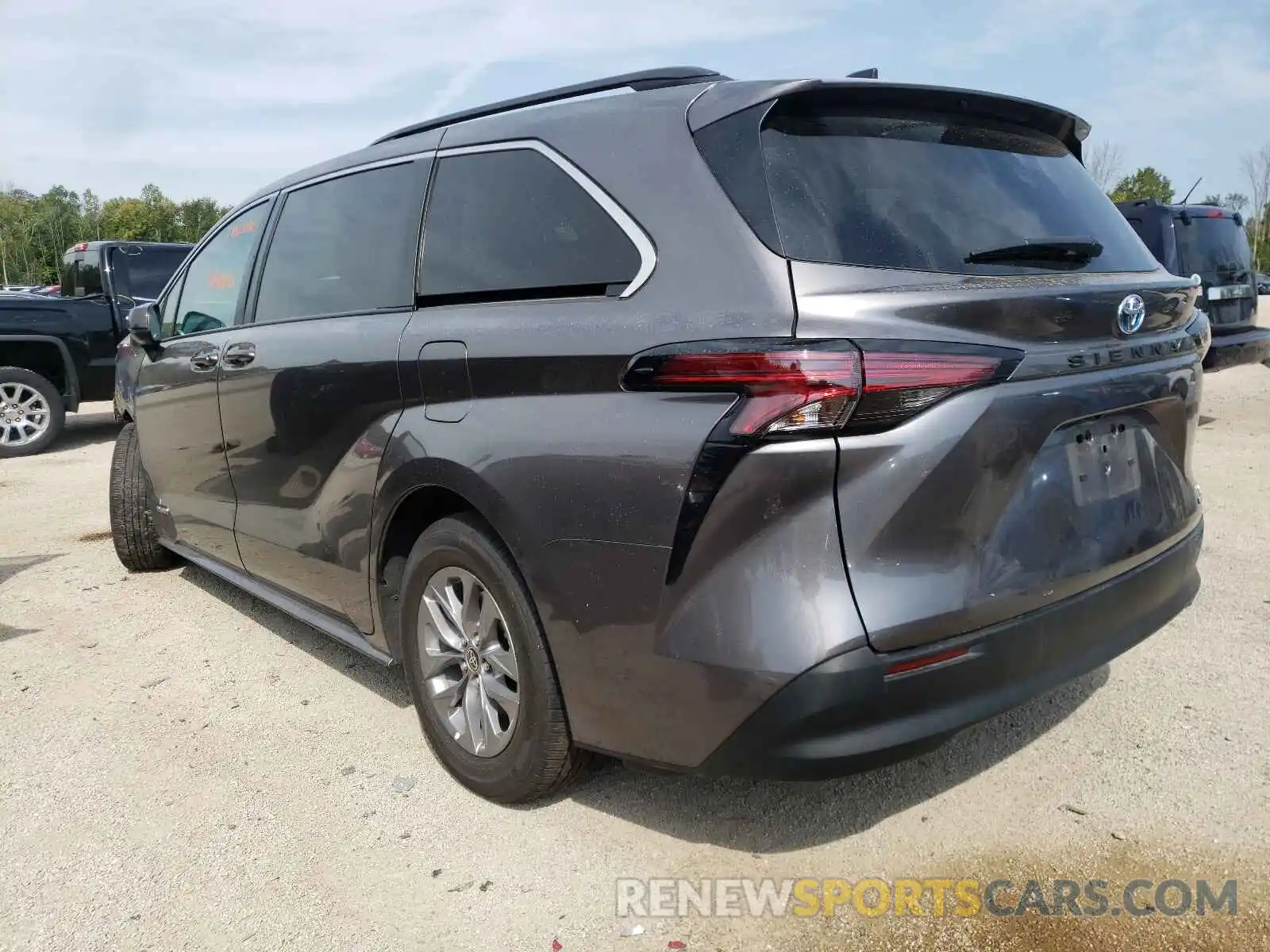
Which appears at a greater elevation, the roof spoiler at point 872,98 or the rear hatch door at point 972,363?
the roof spoiler at point 872,98

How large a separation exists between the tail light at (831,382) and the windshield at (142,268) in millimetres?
9980

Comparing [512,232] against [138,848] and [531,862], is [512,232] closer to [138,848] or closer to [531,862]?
[531,862]

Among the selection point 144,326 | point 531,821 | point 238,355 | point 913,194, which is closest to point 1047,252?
point 913,194

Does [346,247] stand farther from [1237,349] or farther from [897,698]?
[1237,349]

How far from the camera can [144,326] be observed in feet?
14.9

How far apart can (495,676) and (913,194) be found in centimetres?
160

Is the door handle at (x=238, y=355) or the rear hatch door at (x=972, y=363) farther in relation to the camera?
the door handle at (x=238, y=355)

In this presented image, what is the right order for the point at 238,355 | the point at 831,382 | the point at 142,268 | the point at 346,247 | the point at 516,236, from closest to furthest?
the point at 831,382
the point at 516,236
the point at 346,247
the point at 238,355
the point at 142,268

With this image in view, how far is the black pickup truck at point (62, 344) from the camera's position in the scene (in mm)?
9898

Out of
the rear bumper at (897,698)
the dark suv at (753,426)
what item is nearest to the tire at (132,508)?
the dark suv at (753,426)

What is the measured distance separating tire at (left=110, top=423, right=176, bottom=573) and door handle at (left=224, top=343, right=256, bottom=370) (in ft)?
5.09

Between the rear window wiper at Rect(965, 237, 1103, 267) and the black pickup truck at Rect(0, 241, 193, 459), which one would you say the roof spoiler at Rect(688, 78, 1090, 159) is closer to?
the rear window wiper at Rect(965, 237, 1103, 267)

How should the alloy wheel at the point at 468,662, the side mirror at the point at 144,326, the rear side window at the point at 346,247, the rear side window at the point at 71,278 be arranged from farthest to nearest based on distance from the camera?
the rear side window at the point at 71,278 → the side mirror at the point at 144,326 → the rear side window at the point at 346,247 → the alloy wheel at the point at 468,662

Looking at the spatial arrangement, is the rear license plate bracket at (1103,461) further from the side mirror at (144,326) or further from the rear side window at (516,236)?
the side mirror at (144,326)
